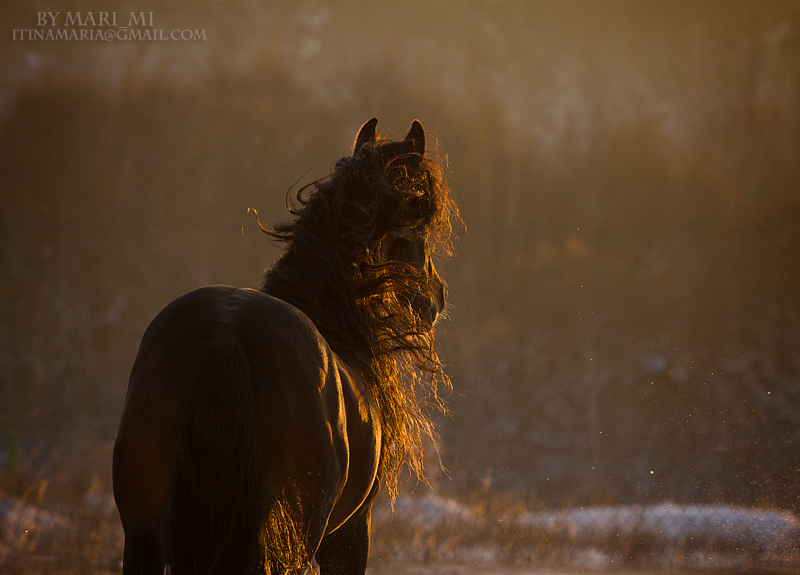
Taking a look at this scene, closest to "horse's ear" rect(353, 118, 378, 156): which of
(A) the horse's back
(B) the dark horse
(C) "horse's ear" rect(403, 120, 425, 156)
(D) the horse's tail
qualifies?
(C) "horse's ear" rect(403, 120, 425, 156)

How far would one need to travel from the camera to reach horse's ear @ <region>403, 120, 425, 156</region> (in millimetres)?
1919

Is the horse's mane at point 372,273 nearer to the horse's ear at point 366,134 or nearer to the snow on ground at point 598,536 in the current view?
the horse's ear at point 366,134

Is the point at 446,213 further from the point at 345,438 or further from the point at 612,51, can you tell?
the point at 612,51

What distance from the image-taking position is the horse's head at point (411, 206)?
1.80 meters

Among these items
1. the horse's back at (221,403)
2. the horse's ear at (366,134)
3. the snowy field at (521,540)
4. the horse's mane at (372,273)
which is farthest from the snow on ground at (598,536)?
the horse's back at (221,403)

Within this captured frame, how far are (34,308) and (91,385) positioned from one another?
1.82m

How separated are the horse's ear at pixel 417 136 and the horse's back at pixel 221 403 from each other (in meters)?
0.83

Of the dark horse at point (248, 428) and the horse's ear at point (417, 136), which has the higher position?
the horse's ear at point (417, 136)

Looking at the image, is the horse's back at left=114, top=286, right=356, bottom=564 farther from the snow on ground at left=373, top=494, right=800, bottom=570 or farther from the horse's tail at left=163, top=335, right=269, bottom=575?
the snow on ground at left=373, top=494, right=800, bottom=570

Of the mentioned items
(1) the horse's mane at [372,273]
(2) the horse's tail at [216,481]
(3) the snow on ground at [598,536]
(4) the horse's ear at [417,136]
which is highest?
(4) the horse's ear at [417,136]

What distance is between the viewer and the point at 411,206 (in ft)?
6.07

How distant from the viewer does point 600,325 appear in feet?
42.4

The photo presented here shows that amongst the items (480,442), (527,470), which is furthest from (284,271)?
(480,442)

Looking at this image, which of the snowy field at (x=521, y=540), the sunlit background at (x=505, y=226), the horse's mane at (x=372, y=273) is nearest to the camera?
the horse's mane at (x=372, y=273)
